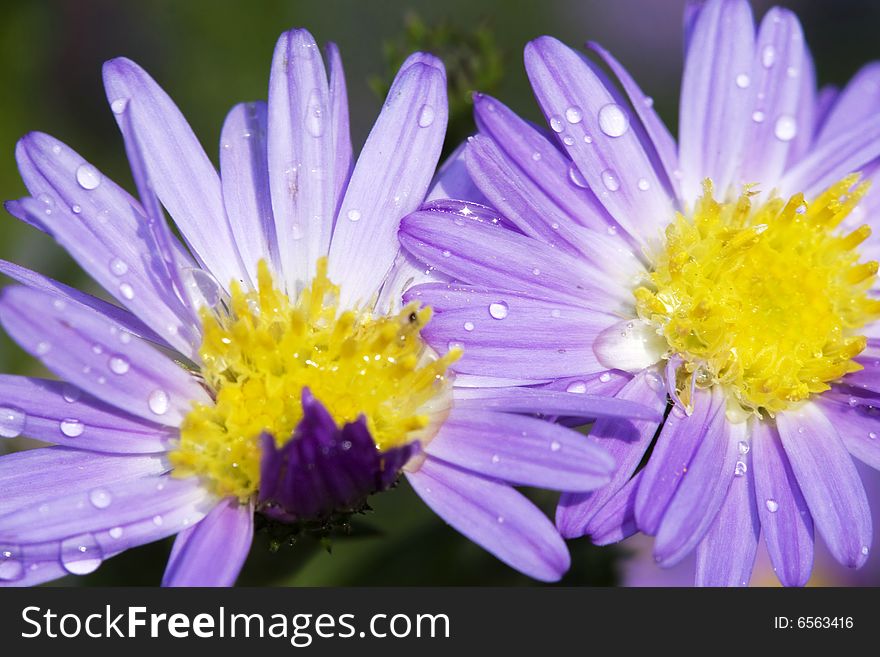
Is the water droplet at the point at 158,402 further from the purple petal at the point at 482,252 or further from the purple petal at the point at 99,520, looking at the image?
the purple petal at the point at 482,252

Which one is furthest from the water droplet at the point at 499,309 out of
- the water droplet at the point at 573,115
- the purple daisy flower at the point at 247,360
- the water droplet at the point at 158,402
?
the water droplet at the point at 158,402

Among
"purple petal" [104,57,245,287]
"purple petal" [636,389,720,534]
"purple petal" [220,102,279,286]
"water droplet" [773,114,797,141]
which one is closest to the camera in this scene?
"purple petal" [636,389,720,534]

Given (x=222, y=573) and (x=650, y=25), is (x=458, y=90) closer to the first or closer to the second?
(x=222, y=573)

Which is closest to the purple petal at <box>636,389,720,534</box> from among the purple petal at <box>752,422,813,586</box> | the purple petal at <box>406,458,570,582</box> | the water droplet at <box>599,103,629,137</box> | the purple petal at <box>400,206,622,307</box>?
the purple petal at <box>752,422,813,586</box>

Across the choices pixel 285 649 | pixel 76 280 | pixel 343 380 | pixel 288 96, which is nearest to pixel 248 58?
pixel 76 280

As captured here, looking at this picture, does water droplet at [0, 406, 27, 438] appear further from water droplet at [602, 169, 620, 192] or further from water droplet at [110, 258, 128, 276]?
water droplet at [602, 169, 620, 192]

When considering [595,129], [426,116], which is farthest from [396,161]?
[595,129]

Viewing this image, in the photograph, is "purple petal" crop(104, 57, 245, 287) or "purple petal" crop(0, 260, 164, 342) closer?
"purple petal" crop(0, 260, 164, 342)
